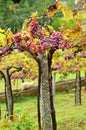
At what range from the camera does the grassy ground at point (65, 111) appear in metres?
12.3

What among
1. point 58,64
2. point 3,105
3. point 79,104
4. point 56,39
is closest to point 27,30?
point 56,39

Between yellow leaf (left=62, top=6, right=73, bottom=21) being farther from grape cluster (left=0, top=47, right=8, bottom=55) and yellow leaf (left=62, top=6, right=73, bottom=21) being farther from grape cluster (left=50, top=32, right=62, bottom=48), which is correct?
grape cluster (left=0, top=47, right=8, bottom=55)

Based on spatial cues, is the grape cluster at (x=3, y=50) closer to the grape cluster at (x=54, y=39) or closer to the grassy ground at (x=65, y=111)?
the grape cluster at (x=54, y=39)

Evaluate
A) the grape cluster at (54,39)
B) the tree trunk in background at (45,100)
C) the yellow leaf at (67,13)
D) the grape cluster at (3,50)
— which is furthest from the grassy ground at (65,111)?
the yellow leaf at (67,13)

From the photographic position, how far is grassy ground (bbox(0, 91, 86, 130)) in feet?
40.2

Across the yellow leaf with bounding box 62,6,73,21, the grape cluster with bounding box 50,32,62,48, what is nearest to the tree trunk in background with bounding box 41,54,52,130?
the grape cluster with bounding box 50,32,62,48

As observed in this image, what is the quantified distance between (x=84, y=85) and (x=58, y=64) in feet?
34.5

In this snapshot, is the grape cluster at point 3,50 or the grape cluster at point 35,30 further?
the grape cluster at point 3,50

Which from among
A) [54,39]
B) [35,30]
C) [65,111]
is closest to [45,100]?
[54,39]

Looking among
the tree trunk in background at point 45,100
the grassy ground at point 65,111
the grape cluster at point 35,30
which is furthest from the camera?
the grassy ground at point 65,111

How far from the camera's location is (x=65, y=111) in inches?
623

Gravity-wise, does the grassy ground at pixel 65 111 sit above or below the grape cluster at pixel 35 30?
below

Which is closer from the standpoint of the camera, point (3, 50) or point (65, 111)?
point (3, 50)

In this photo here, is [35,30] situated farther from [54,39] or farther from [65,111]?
[65,111]
